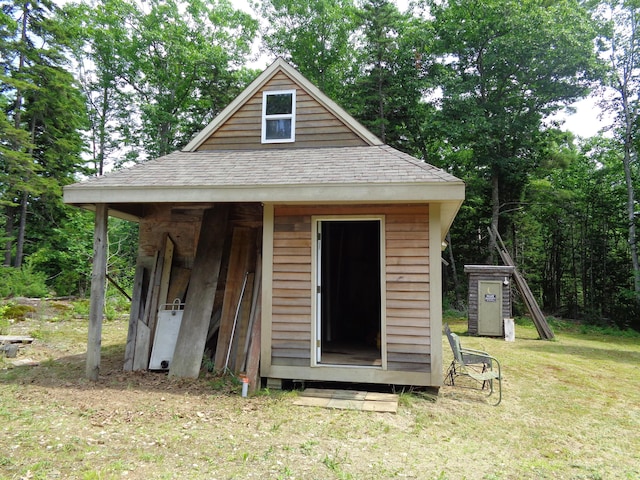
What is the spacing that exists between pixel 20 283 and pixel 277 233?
13.9 metres

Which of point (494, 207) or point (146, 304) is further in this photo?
point (494, 207)

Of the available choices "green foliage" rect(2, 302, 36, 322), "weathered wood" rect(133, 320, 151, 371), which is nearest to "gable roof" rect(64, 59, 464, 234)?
"weathered wood" rect(133, 320, 151, 371)

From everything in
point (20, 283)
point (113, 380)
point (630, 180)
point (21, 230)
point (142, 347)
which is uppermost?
point (630, 180)

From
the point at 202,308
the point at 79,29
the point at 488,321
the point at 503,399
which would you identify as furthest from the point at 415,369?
the point at 79,29

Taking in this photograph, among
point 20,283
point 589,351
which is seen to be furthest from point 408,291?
point 20,283

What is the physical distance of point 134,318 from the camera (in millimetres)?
6875

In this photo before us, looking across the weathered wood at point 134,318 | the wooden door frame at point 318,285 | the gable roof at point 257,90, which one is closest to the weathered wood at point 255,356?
the wooden door frame at point 318,285

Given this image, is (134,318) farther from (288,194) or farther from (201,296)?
(288,194)

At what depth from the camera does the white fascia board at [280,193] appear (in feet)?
17.2

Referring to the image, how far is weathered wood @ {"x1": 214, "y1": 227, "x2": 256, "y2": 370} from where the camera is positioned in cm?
631

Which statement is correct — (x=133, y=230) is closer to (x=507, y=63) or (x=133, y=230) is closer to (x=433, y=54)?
(x=433, y=54)

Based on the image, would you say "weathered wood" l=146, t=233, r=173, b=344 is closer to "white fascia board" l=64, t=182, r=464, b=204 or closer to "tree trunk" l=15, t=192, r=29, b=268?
"white fascia board" l=64, t=182, r=464, b=204

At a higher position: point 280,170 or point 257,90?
point 257,90

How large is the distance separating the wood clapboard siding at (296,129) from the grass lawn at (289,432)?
4348 millimetres
